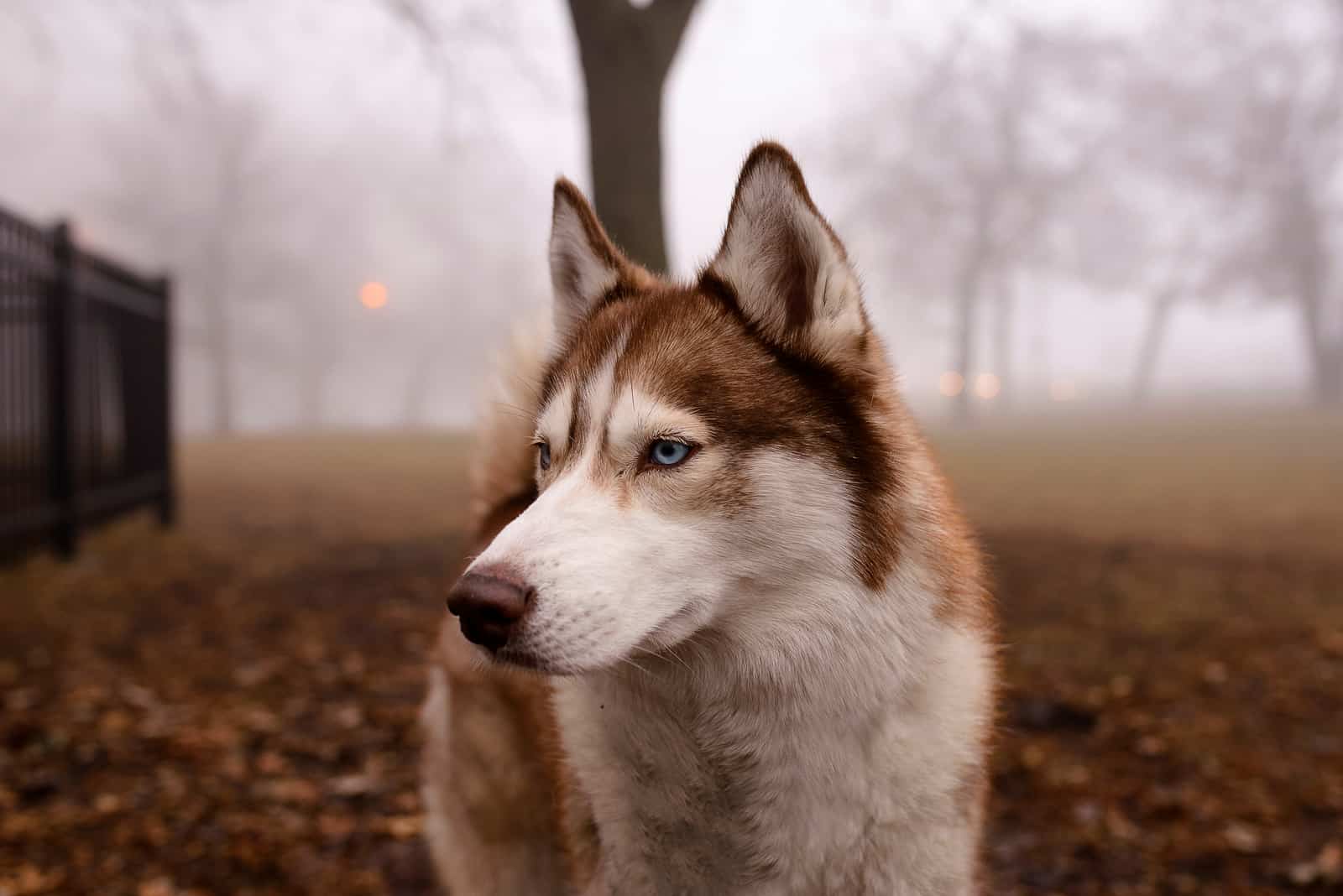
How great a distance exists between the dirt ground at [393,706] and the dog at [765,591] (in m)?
0.56

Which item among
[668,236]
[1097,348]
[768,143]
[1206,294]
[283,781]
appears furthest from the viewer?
[1097,348]

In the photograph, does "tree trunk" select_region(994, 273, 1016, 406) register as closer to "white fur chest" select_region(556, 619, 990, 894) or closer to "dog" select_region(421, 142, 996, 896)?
"dog" select_region(421, 142, 996, 896)

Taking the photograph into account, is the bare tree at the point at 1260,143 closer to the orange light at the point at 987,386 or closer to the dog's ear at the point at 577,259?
the orange light at the point at 987,386

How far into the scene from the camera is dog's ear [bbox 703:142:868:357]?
1923 mm

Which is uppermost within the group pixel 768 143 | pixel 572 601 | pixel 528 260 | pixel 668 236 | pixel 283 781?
pixel 528 260

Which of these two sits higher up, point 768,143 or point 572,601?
point 768,143

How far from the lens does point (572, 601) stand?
66.1 inches

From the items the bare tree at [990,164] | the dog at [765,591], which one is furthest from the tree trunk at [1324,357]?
the dog at [765,591]

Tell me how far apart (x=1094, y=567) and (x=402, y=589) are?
5518mm

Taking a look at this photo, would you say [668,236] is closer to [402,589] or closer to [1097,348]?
[402,589]

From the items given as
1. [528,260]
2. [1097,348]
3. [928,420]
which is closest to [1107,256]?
[928,420]

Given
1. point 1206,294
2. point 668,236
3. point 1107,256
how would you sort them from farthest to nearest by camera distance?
point 1107,256 → point 1206,294 → point 668,236

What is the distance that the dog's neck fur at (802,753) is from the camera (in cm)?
195

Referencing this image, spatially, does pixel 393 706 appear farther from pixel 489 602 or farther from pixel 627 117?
pixel 489 602
